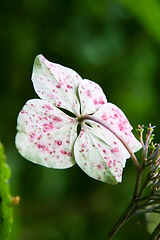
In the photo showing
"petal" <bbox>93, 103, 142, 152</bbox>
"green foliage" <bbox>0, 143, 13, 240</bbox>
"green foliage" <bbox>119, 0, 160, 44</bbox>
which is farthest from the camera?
"green foliage" <bbox>119, 0, 160, 44</bbox>

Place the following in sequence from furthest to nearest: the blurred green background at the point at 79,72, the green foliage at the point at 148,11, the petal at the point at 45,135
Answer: the blurred green background at the point at 79,72
the green foliage at the point at 148,11
the petal at the point at 45,135

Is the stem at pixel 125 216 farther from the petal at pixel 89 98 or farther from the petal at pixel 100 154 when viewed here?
the petal at pixel 89 98

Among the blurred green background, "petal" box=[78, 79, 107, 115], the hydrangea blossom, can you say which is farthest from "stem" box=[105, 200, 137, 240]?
the blurred green background

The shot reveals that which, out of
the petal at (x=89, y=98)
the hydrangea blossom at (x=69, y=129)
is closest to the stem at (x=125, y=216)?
the hydrangea blossom at (x=69, y=129)

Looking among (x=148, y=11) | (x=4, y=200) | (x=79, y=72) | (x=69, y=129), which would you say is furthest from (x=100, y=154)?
(x=79, y=72)

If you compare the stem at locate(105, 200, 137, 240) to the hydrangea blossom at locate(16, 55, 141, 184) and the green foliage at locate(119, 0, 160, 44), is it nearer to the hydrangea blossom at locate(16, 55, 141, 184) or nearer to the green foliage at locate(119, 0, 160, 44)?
the hydrangea blossom at locate(16, 55, 141, 184)

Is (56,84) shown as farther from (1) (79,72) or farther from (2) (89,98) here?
(1) (79,72)

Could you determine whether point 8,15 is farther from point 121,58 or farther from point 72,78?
point 72,78
